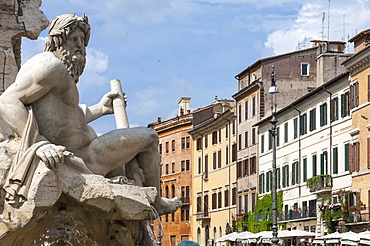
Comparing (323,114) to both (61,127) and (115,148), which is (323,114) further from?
(61,127)

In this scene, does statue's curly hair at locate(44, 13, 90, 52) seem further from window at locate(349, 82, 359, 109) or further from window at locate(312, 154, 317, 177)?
window at locate(312, 154, 317, 177)

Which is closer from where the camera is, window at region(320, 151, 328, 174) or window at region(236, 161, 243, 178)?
window at region(320, 151, 328, 174)

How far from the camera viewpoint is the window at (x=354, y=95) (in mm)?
48156

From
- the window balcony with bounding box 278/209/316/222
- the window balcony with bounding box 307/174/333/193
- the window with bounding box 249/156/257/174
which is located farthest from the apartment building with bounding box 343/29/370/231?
the window with bounding box 249/156/257/174

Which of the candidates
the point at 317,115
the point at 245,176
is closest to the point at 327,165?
the point at 317,115

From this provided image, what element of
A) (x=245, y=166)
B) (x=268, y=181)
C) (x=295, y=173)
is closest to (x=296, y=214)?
(x=295, y=173)

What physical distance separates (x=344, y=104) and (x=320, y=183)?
5.15 m

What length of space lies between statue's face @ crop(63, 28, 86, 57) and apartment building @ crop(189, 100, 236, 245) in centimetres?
6763

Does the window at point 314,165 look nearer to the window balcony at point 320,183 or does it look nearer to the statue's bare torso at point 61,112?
the window balcony at point 320,183

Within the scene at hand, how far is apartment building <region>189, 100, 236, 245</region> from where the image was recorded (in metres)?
76.3

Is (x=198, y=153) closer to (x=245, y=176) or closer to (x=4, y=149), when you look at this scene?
(x=245, y=176)

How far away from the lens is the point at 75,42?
705cm

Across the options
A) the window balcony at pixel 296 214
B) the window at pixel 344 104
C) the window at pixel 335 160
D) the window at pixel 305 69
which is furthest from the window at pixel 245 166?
the window at pixel 344 104

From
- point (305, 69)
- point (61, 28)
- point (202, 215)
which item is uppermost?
point (305, 69)
